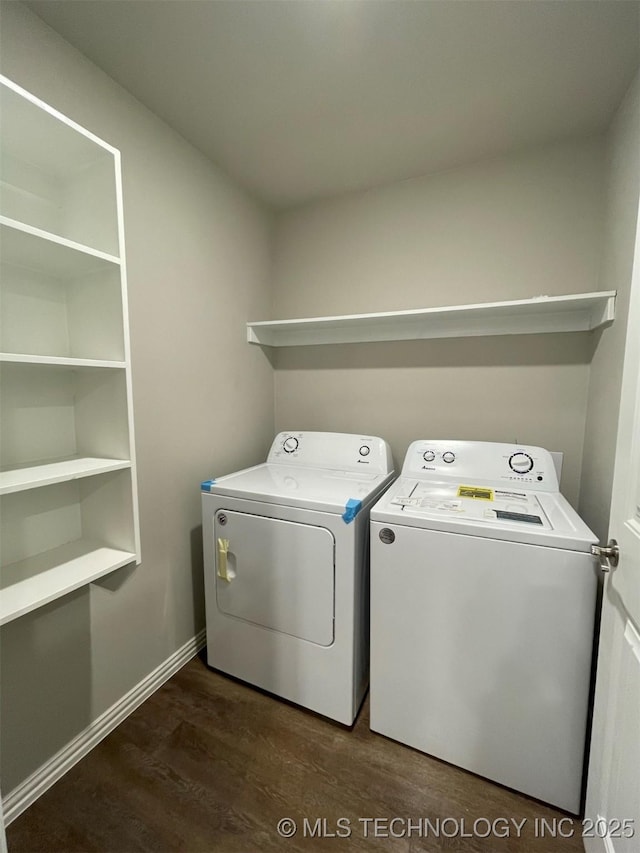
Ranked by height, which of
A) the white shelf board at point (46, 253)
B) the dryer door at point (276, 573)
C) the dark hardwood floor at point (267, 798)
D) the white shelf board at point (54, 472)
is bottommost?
the dark hardwood floor at point (267, 798)

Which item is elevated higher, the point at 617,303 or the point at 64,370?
the point at 617,303

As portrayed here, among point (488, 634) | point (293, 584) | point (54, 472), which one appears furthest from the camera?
point (293, 584)

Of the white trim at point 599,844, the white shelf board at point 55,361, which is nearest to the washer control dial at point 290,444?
the white shelf board at point 55,361

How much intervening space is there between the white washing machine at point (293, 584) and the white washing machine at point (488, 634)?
0.11 m

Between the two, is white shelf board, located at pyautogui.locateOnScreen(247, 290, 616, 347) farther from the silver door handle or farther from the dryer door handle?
the dryer door handle

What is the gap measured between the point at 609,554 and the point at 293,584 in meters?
1.05

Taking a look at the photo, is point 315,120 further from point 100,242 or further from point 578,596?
point 578,596

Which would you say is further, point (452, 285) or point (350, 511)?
point (452, 285)

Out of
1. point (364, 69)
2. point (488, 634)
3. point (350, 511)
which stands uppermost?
point (364, 69)

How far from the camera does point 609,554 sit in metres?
0.87

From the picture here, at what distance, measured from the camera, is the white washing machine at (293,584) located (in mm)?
1354

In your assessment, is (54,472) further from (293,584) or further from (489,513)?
(489,513)

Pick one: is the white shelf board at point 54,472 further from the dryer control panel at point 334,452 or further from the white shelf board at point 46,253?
the dryer control panel at point 334,452

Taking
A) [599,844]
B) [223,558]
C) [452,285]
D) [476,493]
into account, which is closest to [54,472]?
[223,558]
